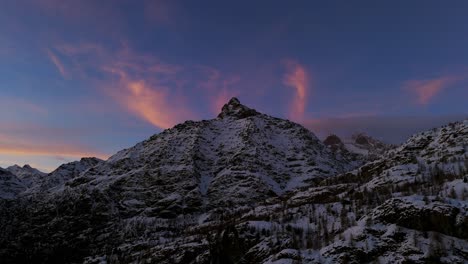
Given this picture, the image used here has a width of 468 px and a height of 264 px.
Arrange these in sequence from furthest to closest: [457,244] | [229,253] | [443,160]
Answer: [443,160] < [229,253] < [457,244]

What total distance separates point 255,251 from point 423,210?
38778 mm

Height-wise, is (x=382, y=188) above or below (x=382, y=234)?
above

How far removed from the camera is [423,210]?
70562 millimetres

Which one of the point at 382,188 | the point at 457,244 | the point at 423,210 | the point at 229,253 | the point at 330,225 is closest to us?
the point at 457,244

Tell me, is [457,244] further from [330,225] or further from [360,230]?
[330,225]

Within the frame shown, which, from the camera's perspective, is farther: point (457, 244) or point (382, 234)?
point (382, 234)

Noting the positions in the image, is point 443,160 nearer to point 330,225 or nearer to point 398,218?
point 330,225

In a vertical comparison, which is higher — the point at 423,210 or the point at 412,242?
the point at 423,210

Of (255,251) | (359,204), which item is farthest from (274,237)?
(359,204)

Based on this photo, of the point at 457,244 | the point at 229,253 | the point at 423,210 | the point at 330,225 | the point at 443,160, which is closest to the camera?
the point at 457,244

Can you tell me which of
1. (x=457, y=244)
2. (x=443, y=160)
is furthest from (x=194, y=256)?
(x=457, y=244)

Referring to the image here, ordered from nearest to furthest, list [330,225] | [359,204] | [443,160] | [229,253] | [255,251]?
[255,251], [229,253], [330,225], [359,204], [443,160]

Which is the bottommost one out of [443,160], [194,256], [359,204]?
[194,256]

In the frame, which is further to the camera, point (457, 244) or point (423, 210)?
point (423, 210)
